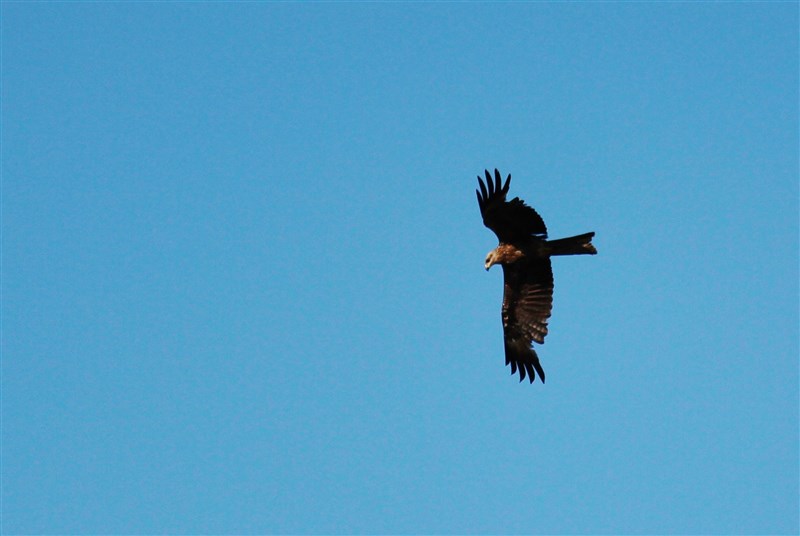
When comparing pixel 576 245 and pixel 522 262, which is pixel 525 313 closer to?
pixel 522 262

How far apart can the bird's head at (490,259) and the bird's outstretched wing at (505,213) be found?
19.0 inches

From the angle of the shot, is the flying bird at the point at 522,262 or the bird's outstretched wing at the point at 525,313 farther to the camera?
the bird's outstretched wing at the point at 525,313

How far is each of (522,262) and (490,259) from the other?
1.78 feet

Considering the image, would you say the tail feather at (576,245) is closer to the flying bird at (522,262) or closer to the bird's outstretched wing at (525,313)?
the flying bird at (522,262)

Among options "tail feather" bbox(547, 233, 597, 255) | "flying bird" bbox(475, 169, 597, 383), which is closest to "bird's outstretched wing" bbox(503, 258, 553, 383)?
"flying bird" bbox(475, 169, 597, 383)

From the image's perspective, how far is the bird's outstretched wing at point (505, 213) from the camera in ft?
57.2

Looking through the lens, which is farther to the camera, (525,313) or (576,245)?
(525,313)

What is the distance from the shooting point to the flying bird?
1747 cm

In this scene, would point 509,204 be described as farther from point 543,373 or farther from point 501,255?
point 543,373

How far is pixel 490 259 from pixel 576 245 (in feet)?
5.37

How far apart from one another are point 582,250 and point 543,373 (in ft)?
7.89

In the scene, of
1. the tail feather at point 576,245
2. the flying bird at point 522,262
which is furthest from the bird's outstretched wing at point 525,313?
the tail feather at point 576,245

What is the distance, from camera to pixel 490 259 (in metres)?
18.3

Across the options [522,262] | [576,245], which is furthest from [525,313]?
[576,245]
